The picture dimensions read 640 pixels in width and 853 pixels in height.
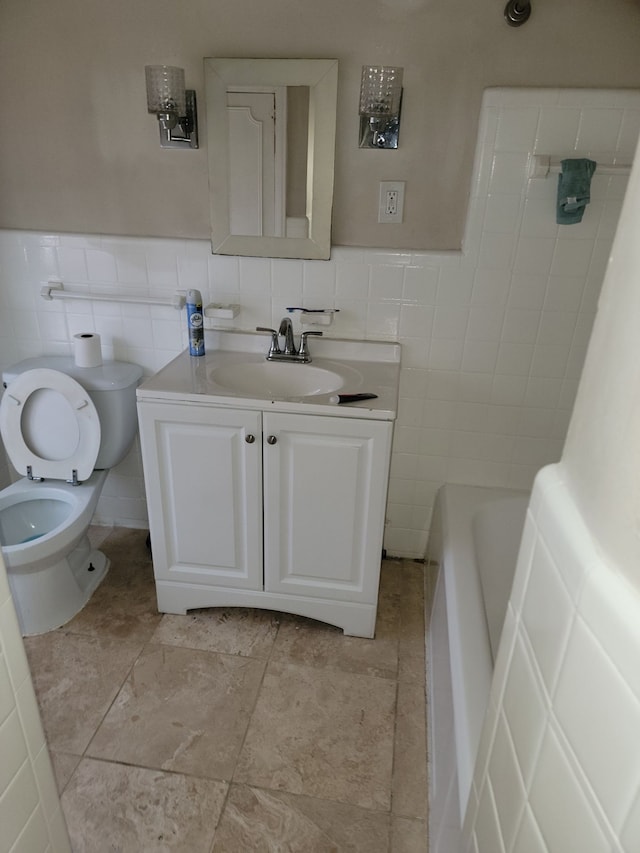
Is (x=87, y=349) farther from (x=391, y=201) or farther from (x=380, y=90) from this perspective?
(x=380, y=90)

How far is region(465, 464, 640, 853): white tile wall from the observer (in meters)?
0.43

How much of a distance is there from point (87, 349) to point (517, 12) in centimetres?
166

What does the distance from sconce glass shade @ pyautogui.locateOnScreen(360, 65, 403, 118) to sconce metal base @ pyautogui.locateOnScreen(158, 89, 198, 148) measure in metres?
0.53

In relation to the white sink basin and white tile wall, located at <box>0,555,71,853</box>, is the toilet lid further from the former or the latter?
white tile wall, located at <box>0,555,71,853</box>

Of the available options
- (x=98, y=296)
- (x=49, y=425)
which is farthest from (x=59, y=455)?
(x=98, y=296)

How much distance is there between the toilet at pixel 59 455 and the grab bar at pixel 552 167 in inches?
57.8

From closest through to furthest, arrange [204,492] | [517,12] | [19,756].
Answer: [19,756], [517,12], [204,492]

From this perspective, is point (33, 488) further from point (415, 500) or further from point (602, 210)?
point (602, 210)

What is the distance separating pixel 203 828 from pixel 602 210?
6.50ft

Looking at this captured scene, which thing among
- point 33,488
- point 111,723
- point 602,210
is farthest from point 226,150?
point 111,723

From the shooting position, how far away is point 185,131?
5.95 ft

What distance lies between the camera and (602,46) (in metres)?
1.58

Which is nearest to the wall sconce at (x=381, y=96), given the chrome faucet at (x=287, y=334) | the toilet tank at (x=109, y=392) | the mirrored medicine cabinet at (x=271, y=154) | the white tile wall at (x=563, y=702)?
the mirrored medicine cabinet at (x=271, y=154)

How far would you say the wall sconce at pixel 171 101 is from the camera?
1699 millimetres
